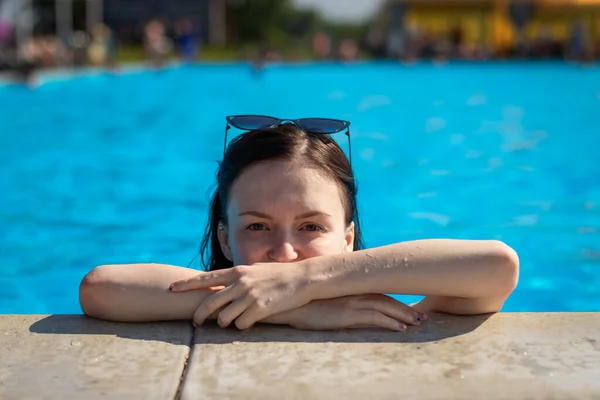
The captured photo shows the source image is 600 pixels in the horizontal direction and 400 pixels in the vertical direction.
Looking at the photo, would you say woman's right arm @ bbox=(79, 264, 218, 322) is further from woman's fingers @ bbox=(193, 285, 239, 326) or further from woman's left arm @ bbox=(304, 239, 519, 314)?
woman's left arm @ bbox=(304, 239, 519, 314)

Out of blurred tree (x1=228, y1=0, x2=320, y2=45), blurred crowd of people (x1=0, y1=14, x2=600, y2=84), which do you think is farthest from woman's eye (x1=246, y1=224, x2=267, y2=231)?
blurred tree (x1=228, y1=0, x2=320, y2=45)

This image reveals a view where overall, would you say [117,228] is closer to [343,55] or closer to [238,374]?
[238,374]

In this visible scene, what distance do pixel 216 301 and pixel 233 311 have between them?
2.1 inches

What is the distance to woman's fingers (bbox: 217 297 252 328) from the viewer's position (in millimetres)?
2109

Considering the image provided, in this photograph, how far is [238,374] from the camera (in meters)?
1.85

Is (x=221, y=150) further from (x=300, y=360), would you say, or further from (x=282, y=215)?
(x=300, y=360)

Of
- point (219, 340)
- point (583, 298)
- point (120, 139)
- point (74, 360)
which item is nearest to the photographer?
point (74, 360)

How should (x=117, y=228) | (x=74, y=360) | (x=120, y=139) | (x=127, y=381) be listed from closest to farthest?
(x=127, y=381), (x=74, y=360), (x=117, y=228), (x=120, y=139)

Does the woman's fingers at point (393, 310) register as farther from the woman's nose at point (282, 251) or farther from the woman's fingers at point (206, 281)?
the woman's fingers at point (206, 281)

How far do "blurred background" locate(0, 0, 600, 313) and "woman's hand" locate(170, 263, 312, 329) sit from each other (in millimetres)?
2807

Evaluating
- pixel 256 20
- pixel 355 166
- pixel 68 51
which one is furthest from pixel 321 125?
pixel 256 20

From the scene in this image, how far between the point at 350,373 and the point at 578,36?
32.7 meters

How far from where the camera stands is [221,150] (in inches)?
404

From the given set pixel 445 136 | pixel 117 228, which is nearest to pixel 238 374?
pixel 117 228
